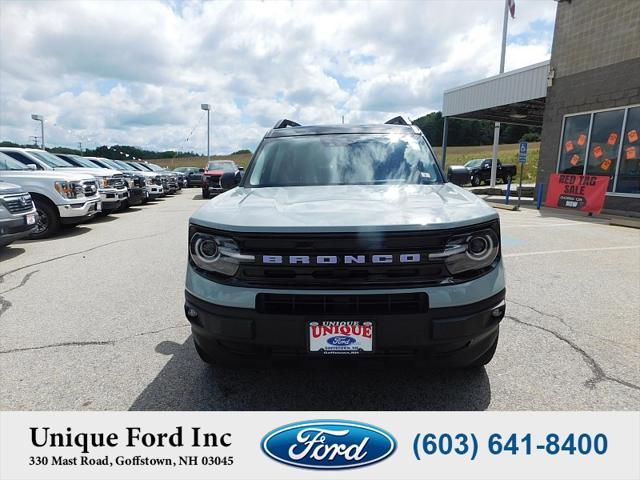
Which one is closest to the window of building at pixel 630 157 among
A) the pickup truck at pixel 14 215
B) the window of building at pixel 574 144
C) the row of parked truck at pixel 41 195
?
the window of building at pixel 574 144

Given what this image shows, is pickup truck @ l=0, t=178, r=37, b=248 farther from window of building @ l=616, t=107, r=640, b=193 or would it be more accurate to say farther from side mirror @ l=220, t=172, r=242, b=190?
window of building @ l=616, t=107, r=640, b=193

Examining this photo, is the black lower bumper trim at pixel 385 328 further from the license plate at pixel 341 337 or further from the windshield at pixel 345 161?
the windshield at pixel 345 161

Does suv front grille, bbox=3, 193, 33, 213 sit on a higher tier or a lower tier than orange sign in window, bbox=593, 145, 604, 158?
lower

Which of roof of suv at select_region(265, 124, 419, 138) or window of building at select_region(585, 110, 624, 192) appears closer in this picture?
roof of suv at select_region(265, 124, 419, 138)

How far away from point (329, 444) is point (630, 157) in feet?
47.2

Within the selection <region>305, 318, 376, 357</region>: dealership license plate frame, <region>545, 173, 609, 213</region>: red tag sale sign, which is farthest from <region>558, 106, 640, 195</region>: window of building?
<region>305, 318, 376, 357</region>: dealership license plate frame

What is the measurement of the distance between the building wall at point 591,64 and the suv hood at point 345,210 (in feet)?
42.1

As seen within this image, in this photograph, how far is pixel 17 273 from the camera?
5.55 metres

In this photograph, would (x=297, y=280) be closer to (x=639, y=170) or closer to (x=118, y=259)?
(x=118, y=259)

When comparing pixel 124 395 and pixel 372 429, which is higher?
pixel 372 429

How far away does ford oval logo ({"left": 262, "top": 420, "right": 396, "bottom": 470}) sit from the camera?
183cm

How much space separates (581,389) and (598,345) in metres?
0.88

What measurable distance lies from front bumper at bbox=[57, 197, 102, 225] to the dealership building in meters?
13.9

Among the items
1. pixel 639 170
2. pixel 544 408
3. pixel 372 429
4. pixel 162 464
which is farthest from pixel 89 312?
pixel 639 170
